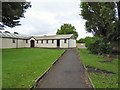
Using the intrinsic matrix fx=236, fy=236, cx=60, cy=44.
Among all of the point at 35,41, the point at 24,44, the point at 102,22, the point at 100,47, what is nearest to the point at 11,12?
the point at 100,47

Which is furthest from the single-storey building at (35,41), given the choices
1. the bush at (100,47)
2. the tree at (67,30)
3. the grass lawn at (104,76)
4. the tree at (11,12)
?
the tree at (67,30)

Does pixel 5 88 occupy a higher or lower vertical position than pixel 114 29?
lower

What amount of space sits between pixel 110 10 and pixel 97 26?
1108 cm

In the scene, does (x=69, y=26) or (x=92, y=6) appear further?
(x=69, y=26)

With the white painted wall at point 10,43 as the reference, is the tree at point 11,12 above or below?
above

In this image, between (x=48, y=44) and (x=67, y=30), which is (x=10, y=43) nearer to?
(x=48, y=44)

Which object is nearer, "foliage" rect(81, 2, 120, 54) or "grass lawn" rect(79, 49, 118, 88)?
"grass lawn" rect(79, 49, 118, 88)

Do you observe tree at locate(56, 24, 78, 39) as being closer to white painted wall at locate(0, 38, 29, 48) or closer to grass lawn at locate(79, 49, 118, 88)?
white painted wall at locate(0, 38, 29, 48)

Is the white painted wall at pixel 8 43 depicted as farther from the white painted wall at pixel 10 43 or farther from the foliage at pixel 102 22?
the foliage at pixel 102 22

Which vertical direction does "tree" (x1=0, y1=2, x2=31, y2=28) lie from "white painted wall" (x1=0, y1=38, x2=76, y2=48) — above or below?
above

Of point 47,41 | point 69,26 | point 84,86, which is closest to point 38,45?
point 47,41

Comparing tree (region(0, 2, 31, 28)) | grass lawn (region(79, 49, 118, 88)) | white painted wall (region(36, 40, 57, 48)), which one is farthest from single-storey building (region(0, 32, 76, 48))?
grass lawn (region(79, 49, 118, 88))

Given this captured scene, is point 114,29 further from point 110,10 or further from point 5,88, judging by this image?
point 5,88

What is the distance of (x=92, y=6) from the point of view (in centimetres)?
4500
